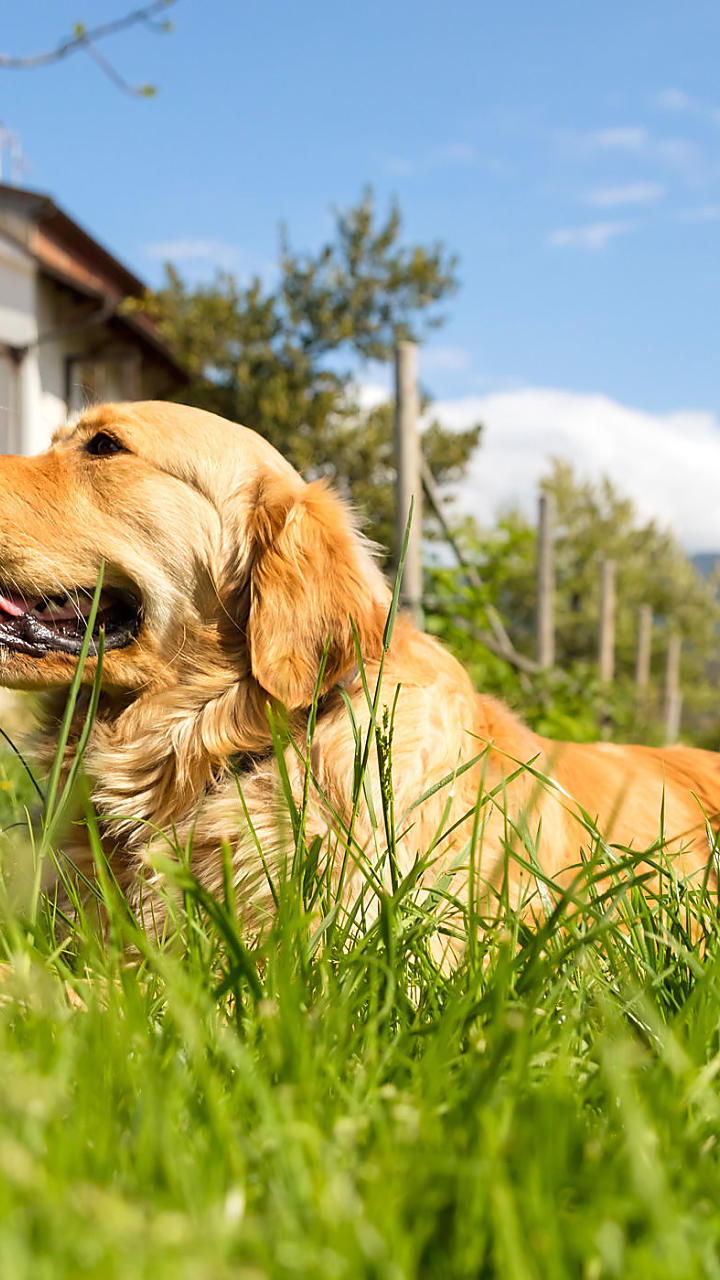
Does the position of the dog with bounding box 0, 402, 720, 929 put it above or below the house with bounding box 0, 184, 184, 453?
below

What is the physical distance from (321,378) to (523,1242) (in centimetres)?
3773

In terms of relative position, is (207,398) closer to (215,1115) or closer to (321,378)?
(321,378)

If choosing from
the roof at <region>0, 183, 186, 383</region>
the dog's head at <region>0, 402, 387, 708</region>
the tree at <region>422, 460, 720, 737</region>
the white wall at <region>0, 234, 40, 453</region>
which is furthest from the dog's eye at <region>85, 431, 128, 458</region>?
the tree at <region>422, 460, 720, 737</region>

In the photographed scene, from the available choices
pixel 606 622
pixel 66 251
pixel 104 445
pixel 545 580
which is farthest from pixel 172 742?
pixel 66 251

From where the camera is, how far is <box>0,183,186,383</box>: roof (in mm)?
14000

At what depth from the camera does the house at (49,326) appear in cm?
1400

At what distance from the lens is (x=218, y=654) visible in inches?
101

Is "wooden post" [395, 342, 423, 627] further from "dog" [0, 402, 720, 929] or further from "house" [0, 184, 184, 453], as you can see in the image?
"house" [0, 184, 184, 453]

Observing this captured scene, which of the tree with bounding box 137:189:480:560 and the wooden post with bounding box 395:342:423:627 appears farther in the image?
the tree with bounding box 137:189:480:560

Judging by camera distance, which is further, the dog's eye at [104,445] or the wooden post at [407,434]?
the wooden post at [407,434]

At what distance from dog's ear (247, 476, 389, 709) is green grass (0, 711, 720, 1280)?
34.3 inches

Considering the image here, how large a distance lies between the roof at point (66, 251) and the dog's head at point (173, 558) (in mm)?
12737

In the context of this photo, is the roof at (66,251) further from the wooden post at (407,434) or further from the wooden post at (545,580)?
the wooden post at (407,434)

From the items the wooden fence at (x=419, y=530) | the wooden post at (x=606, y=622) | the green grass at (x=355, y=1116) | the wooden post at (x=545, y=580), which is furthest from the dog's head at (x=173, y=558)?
the wooden post at (x=606, y=622)
